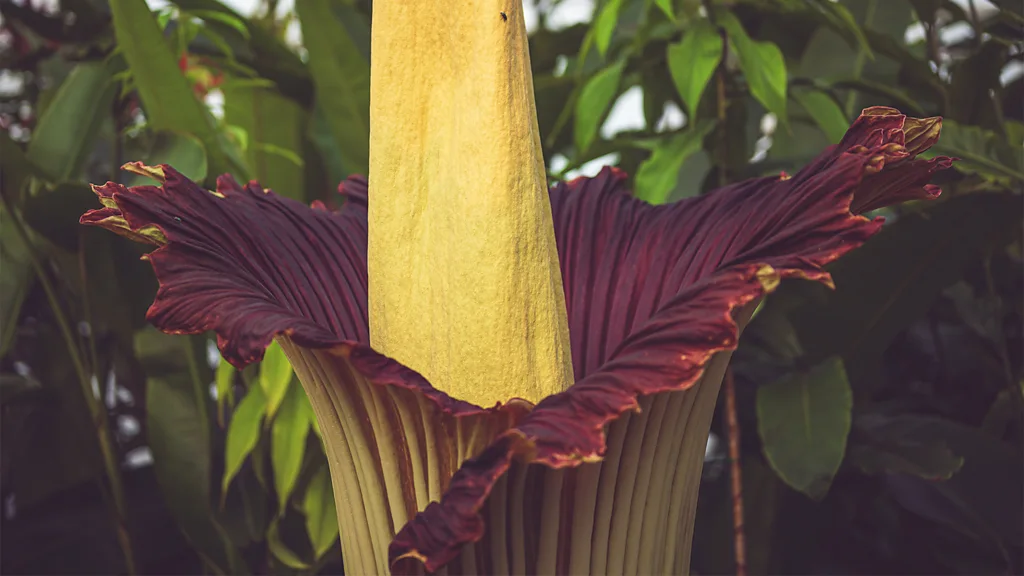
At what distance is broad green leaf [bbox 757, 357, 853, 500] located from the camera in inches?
28.8

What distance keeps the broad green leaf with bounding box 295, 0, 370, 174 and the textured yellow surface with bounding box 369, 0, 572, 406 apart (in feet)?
1.56

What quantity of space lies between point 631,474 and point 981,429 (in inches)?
22.4

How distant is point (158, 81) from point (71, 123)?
0.11 metres

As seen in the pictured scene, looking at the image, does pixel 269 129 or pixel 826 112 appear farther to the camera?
pixel 269 129

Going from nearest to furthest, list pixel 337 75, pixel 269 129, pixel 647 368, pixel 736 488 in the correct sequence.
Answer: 1. pixel 647 368
2. pixel 736 488
3. pixel 337 75
4. pixel 269 129

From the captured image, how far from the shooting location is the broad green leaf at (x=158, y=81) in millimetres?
813

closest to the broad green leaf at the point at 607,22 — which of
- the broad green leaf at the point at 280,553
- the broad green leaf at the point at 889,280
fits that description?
the broad green leaf at the point at 889,280

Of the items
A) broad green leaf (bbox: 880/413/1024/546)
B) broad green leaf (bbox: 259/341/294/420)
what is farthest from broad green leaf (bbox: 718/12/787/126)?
broad green leaf (bbox: 259/341/294/420)

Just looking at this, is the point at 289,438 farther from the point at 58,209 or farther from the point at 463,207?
the point at 463,207

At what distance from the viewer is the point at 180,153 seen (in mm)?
832

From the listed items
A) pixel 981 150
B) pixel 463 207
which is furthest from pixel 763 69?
pixel 463 207

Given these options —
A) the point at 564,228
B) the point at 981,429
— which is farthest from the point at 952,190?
the point at 564,228

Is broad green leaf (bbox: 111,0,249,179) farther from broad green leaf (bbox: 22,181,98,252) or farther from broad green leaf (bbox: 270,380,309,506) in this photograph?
broad green leaf (bbox: 270,380,309,506)

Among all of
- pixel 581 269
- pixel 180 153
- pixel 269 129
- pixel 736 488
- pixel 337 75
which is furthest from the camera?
pixel 269 129
